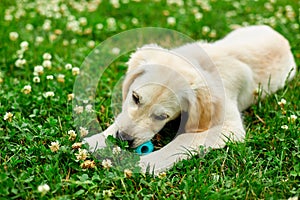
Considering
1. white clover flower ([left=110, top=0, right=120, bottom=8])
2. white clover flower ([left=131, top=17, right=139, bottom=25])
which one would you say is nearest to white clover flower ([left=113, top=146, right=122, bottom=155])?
white clover flower ([left=131, top=17, right=139, bottom=25])

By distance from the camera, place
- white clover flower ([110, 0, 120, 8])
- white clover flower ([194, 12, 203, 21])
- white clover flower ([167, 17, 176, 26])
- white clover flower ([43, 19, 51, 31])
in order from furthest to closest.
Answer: white clover flower ([110, 0, 120, 8]) < white clover flower ([194, 12, 203, 21]) < white clover flower ([167, 17, 176, 26]) < white clover flower ([43, 19, 51, 31])

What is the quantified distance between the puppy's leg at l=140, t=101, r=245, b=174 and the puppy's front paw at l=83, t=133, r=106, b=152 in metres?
0.34

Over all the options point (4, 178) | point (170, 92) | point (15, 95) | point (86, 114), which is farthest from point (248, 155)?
point (15, 95)

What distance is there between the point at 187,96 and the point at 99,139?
0.78 m

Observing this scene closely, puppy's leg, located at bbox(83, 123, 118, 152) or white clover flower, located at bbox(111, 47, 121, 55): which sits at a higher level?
white clover flower, located at bbox(111, 47, 121, 55)

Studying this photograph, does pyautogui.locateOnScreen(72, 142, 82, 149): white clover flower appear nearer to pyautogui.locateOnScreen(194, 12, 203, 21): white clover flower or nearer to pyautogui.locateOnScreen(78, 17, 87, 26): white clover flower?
pyautogui.locateOnScreen(78, 17, 87, 26): white clover flower

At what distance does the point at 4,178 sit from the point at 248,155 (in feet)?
5.59

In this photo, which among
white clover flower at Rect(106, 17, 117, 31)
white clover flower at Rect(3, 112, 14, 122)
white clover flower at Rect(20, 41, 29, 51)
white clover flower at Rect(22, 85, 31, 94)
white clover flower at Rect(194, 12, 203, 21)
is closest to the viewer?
white clover flower at Rect(3, 112, 14, 122)

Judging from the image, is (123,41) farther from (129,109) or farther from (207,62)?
(129,109)

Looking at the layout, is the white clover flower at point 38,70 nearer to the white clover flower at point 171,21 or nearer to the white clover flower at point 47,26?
the white clover flower at point 47,26

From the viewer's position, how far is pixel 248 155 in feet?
10.7

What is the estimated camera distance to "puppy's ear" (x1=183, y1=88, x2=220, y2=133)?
11.7 ft

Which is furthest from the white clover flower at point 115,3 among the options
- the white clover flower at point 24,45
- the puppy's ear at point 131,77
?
the puppy's ear at point 131,77

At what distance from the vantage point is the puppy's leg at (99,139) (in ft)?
10.9
